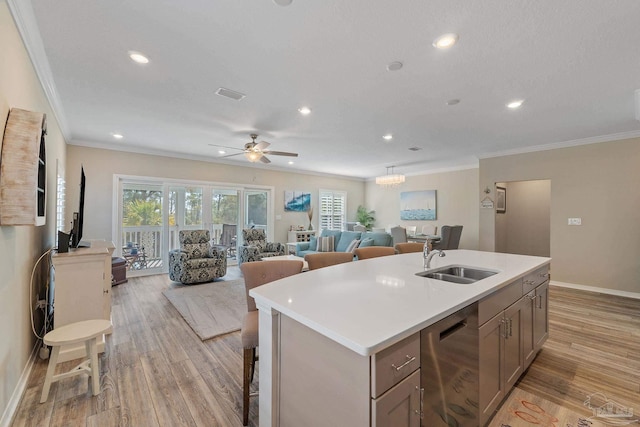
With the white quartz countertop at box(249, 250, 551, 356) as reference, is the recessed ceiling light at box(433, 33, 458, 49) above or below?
above

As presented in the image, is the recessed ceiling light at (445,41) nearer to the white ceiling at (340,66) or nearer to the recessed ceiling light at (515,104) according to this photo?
the white ceiling at (340,66)

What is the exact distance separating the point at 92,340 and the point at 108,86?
251cm

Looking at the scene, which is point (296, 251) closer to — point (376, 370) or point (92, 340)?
point (92, 340)

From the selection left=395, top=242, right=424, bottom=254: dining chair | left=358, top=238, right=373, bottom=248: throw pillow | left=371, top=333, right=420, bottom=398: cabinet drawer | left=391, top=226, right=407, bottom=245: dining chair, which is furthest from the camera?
left=391, top=226, right=407, bottom=245: dining chair

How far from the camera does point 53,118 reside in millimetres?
3508

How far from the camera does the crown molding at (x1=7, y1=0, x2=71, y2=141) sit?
1786 millimetres

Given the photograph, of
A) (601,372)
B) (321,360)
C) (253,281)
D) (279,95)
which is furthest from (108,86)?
(601,372)

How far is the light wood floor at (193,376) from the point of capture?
6.10 ft

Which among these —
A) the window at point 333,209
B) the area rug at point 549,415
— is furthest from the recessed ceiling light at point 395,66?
the window at point 333,209

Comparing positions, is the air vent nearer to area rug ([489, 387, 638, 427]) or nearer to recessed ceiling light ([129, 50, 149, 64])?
recessed ceiling light ([129, 50, 149, 64])

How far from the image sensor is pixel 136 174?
5.61 metres

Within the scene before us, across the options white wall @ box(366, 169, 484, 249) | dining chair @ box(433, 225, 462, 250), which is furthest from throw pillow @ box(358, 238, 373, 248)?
white wall @ box(366, 169, 484, 249)

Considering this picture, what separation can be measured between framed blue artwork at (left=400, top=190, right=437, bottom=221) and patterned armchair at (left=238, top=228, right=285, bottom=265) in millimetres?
4371

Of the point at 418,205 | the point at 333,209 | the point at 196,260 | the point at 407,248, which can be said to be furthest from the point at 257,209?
the point at 407,248
